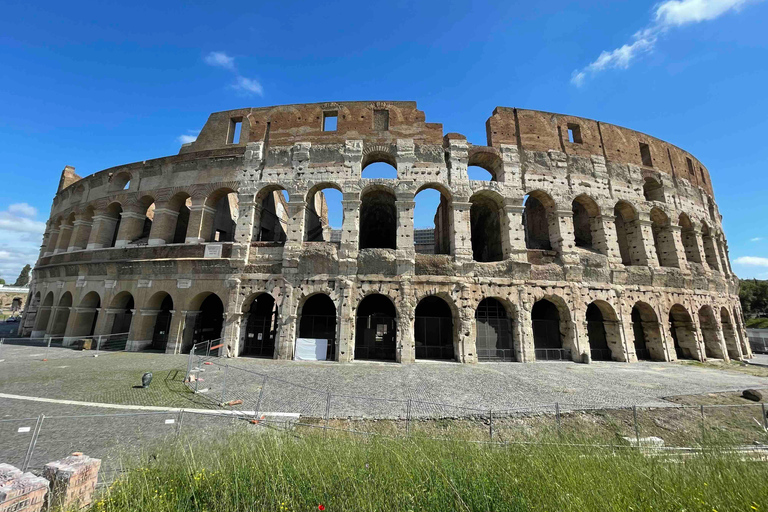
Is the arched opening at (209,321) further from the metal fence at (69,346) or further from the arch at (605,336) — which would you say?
the arch at (605,336)

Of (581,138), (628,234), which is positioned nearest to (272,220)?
(581,138)

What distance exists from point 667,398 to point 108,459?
13152mm

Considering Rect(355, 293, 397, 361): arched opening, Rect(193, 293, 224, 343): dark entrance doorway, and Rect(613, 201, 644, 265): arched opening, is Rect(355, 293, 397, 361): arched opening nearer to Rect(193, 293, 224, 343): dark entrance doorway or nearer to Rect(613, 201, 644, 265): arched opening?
Rect(193, 293, 224, 343): dark entrance doorway

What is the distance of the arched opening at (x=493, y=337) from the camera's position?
15031 millimetres

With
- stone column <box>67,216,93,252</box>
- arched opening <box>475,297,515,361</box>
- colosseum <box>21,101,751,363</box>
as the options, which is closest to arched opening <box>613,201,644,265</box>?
A: colosseum <box>21,101,751,363</box>

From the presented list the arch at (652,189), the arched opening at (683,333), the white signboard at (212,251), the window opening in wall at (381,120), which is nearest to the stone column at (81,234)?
the white signboard at (212,251)

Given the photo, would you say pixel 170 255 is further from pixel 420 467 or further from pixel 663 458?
pixel 663 458

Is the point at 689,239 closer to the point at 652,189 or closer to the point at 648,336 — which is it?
the point at 652,189

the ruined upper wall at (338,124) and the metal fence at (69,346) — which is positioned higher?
the ruined upper wall at (338,124)

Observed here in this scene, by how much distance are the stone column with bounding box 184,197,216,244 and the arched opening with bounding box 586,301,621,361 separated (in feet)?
Result: 72.7

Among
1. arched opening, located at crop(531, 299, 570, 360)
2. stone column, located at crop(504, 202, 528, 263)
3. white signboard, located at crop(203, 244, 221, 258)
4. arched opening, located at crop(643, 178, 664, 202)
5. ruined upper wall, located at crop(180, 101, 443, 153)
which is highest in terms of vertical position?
ruined upper wall, located at crop(180, 101, 443, 153)

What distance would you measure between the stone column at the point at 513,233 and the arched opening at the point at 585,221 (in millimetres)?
4422

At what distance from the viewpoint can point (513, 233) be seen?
1588 centimetres

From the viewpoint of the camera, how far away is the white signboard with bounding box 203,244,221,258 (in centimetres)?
1577
